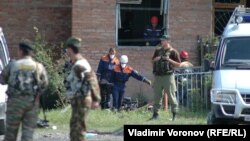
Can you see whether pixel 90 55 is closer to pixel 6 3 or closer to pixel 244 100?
pixel 6 3

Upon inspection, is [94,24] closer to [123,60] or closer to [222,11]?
[123,60]

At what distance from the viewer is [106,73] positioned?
19.3 metres

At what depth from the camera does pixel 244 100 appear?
13.0 metres

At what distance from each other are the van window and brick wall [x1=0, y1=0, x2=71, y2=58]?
814 cm

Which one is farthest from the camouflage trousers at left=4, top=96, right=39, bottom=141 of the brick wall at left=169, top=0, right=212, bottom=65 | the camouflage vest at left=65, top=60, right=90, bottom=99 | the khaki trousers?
the brick wall at left=169, top=0, right=212, bottom=65

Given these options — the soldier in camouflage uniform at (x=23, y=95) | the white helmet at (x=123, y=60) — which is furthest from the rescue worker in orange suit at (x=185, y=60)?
the soldier in camouflage uniform at (x=23, y=95)

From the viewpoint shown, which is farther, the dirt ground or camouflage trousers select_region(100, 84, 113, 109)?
camouflage trousers select_region(100, 84, 113, 109)

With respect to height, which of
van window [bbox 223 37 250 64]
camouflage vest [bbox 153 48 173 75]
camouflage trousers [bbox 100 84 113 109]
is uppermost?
van window [bbox 223 37 250 64]

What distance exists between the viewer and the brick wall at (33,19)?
2100 centimetres

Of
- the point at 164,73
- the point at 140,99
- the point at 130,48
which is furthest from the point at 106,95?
the point at 164,73

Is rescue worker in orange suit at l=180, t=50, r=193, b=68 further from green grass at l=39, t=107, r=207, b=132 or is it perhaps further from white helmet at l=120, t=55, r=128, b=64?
green grass at l=39, t=107, r=207, b=132

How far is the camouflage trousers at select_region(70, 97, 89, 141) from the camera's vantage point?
1099cm

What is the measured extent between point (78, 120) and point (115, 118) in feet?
19.9

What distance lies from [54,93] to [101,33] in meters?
2.25
